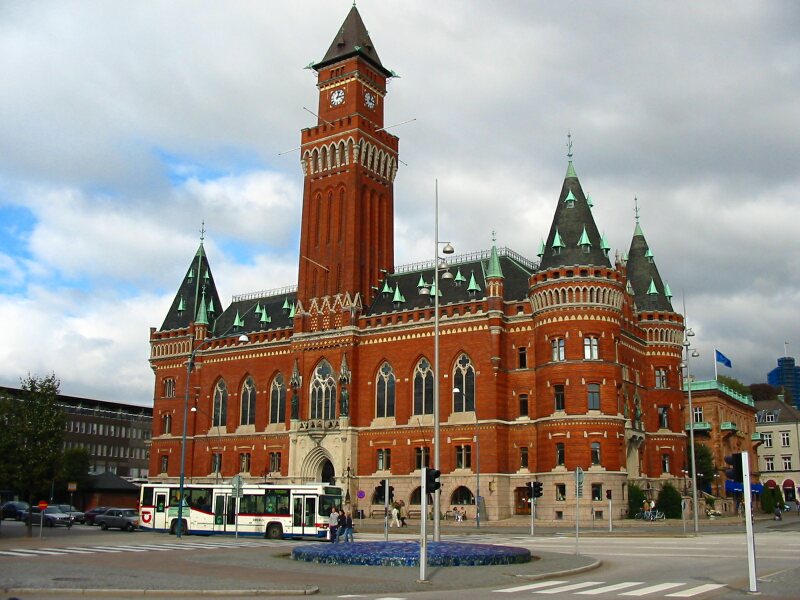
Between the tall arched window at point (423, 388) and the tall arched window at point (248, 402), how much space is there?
58.3 feet

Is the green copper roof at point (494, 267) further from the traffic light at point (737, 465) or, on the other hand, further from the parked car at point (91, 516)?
the traffic light at point (737, 465)

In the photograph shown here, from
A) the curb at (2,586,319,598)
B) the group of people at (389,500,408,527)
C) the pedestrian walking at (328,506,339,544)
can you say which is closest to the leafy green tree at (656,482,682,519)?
the group of people at (389,500,408,527)

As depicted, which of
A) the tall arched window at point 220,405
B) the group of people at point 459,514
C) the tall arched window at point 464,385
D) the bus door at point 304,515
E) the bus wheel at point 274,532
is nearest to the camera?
the bus door at point 304,515

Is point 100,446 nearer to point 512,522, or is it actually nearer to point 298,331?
point 298,331

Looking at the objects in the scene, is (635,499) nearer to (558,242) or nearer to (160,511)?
(558,242)

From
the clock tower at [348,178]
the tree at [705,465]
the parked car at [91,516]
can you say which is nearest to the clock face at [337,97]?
the clock tower at [348,178]

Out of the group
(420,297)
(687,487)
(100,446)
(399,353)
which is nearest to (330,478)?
(399,353)

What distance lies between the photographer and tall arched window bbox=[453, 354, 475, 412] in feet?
211

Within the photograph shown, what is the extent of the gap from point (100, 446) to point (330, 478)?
6890cm

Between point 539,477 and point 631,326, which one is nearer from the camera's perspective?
point 539,477

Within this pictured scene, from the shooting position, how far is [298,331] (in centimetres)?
7375

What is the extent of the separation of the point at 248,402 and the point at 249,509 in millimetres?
32608

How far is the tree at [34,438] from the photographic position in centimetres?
4456

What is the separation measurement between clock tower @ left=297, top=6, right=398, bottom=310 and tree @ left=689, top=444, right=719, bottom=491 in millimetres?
36759
